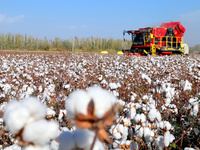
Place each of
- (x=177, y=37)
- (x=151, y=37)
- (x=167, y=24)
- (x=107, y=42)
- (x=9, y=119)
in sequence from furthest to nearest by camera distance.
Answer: (x=107, y=42) → (x=167, y=24) → (x=177, y=37) → (x=151, y=37) → (x=9, y=119)

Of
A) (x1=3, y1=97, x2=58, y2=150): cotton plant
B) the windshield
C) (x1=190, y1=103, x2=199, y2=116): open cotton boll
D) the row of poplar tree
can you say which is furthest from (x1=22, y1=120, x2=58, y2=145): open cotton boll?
the row of poplar tree

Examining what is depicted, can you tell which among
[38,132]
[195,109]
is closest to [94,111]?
[38,132]

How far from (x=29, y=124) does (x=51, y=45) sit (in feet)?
115

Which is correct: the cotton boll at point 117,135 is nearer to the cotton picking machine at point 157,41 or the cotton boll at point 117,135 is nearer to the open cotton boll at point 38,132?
the open cotton boll at point 38,132

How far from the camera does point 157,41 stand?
727 inches

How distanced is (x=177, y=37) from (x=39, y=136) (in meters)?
21.1

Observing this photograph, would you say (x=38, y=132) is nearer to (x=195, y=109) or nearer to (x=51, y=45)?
(x=195, y=109)

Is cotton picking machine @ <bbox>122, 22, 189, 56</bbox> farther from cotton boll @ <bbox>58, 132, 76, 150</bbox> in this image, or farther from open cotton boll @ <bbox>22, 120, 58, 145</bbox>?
open cotton boll @ <bbox>22, 120, 58, 145</bbox>

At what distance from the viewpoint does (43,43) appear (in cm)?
3422

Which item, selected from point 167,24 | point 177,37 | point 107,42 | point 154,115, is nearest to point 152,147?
point 154,115

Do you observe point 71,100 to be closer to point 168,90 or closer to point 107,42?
point 168,90

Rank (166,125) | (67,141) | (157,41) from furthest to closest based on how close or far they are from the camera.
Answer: (157,41), (166,125), (67,141)

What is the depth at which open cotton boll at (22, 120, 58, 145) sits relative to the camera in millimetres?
613

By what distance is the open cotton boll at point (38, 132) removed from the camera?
0.61 m
